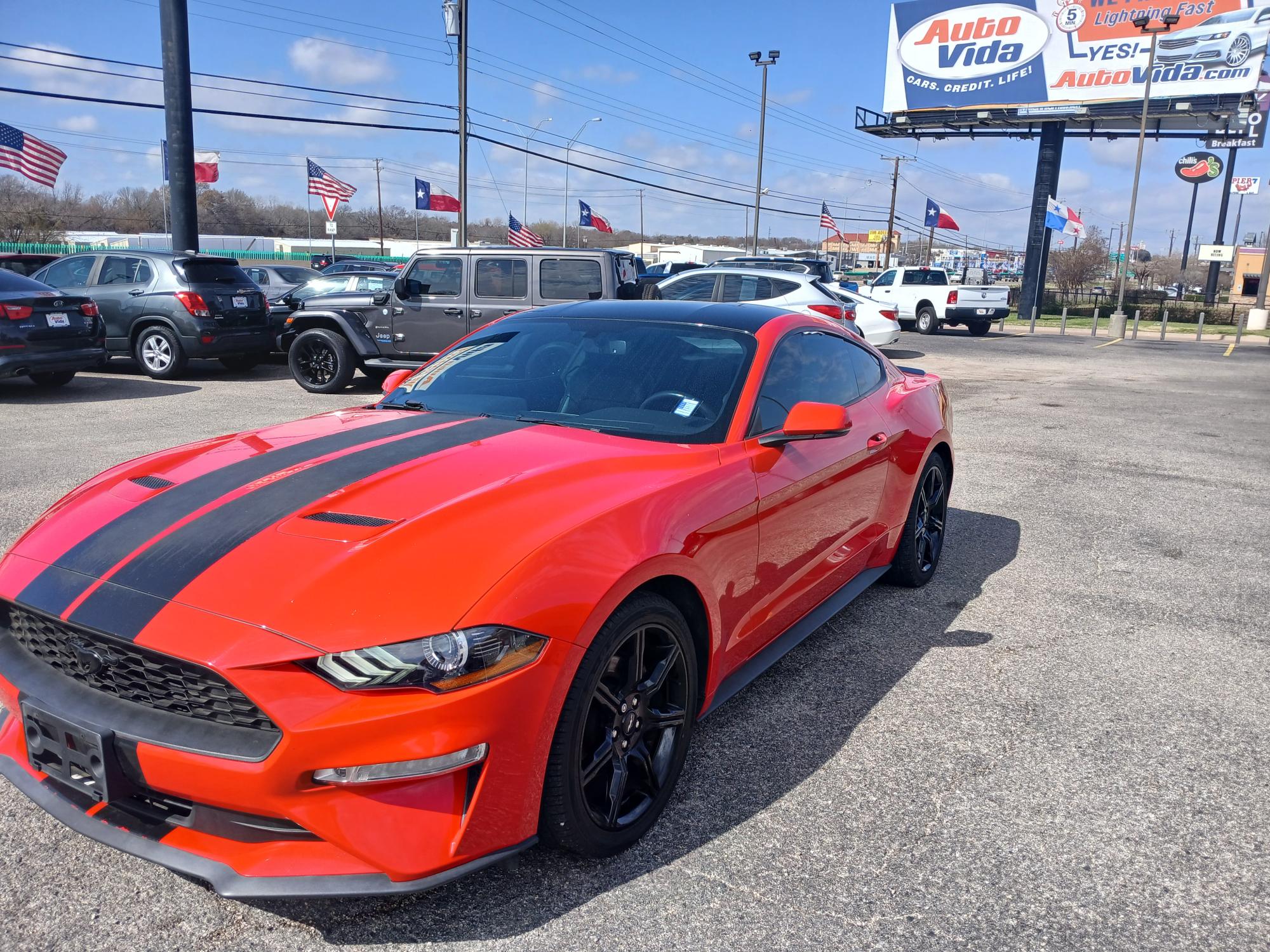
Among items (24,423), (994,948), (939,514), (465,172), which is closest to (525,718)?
(994,948)

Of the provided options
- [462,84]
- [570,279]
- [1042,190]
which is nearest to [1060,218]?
[1042,190]

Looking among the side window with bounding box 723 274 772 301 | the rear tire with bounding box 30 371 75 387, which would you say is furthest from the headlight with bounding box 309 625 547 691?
the side window with bounding box 723 274 772 301

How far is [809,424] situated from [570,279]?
8445 mm

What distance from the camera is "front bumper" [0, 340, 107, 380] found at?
10.5m

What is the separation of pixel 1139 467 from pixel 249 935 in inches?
343

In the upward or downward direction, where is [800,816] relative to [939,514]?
downward

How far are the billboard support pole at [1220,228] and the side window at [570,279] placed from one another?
4702 cm

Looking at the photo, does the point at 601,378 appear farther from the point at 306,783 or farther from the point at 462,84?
the point at 462,84

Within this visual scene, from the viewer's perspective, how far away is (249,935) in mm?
2359

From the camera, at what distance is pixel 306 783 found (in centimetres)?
210

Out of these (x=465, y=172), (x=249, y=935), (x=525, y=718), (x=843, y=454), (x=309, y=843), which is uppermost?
(x=465, y=172)

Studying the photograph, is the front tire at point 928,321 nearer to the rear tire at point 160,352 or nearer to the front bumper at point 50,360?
the rear tire at point 160,352

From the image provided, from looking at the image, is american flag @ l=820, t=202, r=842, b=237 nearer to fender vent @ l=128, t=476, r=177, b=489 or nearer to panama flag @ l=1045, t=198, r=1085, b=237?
panama flag @ l=1045, t=198, r=1085, b=237

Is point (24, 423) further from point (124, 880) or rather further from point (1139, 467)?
point (1139, 467)
